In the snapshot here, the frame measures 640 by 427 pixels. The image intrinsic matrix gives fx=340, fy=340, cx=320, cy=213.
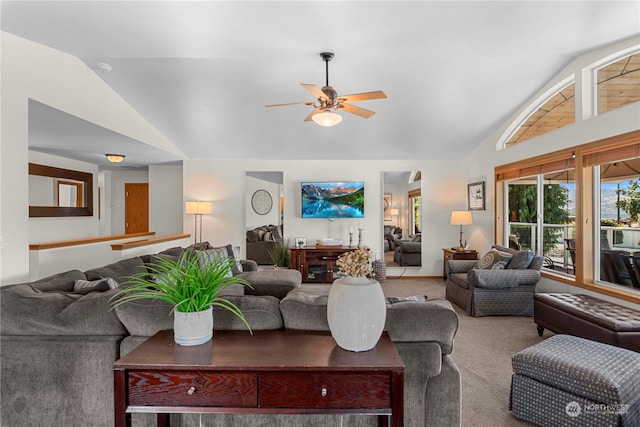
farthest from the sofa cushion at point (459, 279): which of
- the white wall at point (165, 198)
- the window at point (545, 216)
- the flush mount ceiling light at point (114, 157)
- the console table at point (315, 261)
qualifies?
the flush mount ceiling light at point (114, 157)

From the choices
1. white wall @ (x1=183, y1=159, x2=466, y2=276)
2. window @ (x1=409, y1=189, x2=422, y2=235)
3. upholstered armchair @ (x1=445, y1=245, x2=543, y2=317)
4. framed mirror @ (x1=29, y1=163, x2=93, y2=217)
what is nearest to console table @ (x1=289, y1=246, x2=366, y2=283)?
white wall @ (x1=183, y1=159, x2=466, y2=276)

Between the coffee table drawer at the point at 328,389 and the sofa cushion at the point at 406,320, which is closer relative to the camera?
the coffee table drawer at the point at 328,389

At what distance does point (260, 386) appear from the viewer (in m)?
1.30

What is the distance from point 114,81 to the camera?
3.97 metres

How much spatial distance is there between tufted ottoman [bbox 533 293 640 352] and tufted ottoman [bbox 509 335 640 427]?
57cm

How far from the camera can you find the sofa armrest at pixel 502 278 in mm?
4129

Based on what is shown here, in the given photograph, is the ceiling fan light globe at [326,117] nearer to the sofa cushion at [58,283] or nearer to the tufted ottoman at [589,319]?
the sofa cushion at [58,283]

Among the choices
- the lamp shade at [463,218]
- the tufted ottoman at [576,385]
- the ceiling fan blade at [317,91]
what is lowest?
the tufted ottoman at [576,385]

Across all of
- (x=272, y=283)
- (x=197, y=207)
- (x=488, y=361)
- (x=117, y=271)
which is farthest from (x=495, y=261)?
(x=197, y=207)

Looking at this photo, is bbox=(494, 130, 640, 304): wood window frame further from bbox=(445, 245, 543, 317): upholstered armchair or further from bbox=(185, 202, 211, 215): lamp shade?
bbox=(185, 202, 211, 215): lamp shade

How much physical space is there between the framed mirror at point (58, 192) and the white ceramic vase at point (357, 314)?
5.98 m

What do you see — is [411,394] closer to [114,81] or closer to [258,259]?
[114,81]

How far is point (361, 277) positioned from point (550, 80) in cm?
427

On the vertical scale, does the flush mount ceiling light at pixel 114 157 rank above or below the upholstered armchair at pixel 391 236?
above
